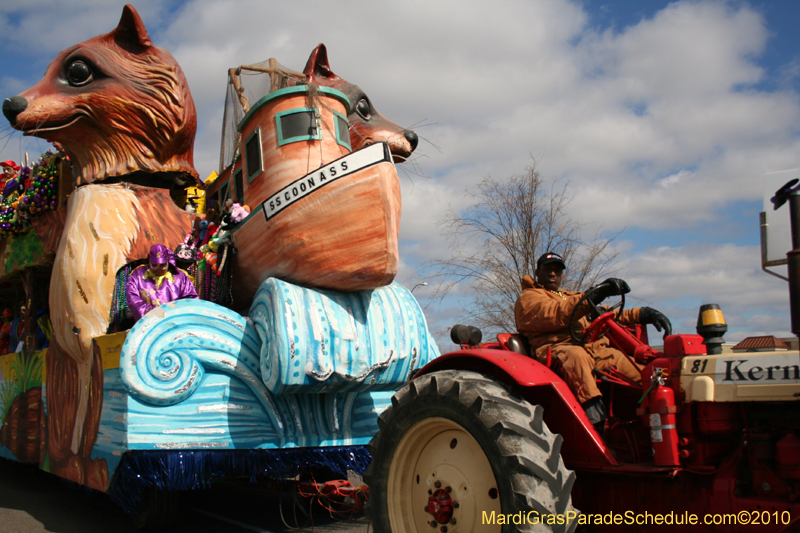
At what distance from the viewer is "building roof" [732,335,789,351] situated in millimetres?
3057

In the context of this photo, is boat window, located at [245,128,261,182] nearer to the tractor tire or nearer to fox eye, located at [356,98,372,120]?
fox eye, located at [356,98,372,120]

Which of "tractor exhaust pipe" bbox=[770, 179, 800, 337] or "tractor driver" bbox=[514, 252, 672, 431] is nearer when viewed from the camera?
"tractor exhaust pipe" bbox=[770, 179, 800, 337]

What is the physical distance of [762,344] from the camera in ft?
10.3

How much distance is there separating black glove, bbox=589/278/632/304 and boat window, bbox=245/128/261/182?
3778mm

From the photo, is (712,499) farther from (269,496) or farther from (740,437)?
(269,496)

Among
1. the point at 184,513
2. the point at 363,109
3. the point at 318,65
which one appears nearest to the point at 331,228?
the point at 184,513

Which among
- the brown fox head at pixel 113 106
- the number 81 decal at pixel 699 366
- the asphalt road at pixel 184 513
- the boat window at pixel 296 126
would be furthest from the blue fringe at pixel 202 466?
the brown fox head at pixel 113 106

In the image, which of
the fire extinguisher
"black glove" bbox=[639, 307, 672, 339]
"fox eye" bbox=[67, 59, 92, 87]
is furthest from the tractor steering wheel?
"fox eye" bbox=[67, 59, 92, 87]

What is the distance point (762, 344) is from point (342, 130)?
4.38 metres

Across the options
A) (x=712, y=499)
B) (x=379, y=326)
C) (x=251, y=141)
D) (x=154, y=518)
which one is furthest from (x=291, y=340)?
(x=712, y=499)

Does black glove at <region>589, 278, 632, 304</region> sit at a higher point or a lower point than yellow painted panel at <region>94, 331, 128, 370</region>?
higher

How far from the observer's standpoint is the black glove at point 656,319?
12.0 ft

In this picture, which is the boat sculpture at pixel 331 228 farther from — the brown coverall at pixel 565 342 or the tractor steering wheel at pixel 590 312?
the tractor steering wheel at pixel 590 312

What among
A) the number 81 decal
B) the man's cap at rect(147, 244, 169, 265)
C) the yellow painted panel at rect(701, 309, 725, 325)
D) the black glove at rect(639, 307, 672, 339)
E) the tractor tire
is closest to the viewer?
the tractor tire
